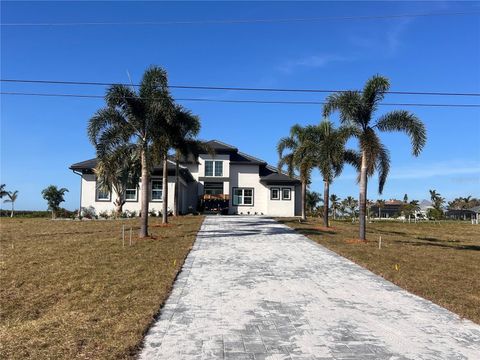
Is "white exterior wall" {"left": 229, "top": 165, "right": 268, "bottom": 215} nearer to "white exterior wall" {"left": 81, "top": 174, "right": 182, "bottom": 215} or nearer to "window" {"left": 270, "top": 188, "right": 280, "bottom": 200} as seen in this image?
"window" {"left": 270, "top": 188, "right": 280, "bottom": 200}

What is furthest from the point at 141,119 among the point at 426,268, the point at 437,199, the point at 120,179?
the point at 437,199

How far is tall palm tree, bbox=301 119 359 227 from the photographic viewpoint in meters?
21.4

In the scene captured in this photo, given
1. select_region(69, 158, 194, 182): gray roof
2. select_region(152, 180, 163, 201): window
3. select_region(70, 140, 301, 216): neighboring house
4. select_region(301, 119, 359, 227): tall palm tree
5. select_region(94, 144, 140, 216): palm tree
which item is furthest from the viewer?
select_region(70, 140, 301, 216): neighboring house

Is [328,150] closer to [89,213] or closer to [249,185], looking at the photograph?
[89,213]

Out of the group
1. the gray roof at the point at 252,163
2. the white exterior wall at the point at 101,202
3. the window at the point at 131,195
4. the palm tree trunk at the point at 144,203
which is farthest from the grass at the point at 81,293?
the gray roof at the point at 252,163

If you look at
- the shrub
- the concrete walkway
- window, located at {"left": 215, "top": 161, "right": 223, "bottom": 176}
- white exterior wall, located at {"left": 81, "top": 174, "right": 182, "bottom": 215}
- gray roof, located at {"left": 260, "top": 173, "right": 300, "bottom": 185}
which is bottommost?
the concrete walkway

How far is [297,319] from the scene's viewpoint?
772 centimetres

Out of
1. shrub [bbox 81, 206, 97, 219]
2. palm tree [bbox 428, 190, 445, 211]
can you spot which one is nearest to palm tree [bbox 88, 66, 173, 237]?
shrub [bbox 81, 206, 97, 219]

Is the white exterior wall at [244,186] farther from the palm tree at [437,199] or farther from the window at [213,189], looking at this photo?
the palm tree at [437,199]

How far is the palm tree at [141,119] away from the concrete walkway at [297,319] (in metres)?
6.75

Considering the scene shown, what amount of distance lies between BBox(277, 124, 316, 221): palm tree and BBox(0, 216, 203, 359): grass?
10920 mm

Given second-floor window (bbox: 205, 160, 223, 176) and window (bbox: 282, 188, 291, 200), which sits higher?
second-floor window (bbox: 205, 160, 223, 176)

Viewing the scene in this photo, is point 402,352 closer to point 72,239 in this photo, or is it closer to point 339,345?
point 339,345

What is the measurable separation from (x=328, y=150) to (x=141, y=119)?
865 cm
